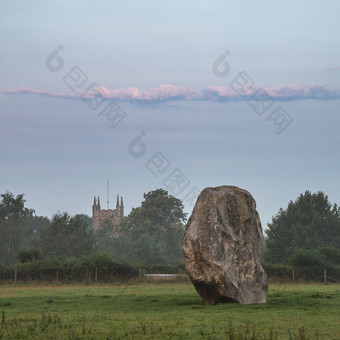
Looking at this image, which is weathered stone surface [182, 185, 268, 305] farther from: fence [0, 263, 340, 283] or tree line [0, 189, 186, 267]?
tree line [0, 189, 186, 267]

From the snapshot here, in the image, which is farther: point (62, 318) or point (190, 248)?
point (190, 248)

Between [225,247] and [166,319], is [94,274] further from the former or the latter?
[166,319]

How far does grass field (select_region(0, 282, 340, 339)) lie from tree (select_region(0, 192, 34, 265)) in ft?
221

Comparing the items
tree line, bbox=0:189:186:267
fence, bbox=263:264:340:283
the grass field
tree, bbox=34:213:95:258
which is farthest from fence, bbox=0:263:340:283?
tree, bbox=34:213:95:258

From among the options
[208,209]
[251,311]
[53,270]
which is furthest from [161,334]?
[53,270]

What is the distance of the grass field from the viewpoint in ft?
58.6

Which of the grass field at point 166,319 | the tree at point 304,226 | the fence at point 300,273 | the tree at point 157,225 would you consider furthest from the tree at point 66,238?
the grass field at point 166,319

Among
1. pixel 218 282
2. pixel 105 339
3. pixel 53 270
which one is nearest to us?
pixel 105 339

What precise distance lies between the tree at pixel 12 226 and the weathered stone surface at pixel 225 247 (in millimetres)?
69968

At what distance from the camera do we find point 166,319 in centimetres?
2162

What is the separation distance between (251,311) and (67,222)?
7252 centimetres

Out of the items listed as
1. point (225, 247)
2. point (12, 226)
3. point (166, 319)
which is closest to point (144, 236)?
point (12, 226)

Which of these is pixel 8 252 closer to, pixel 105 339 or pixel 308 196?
pixel 308 196

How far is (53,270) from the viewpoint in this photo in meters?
51.8
